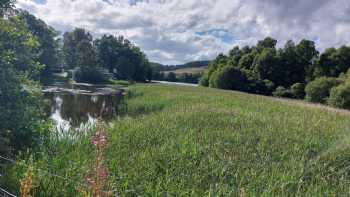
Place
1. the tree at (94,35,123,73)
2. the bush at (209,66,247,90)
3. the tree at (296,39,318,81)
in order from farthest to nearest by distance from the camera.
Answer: the tree at (94,35,123,73), the bush at (209,66,247,90), the tree at (296,39,318,81)

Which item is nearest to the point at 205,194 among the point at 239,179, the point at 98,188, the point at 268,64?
the point at 239,179

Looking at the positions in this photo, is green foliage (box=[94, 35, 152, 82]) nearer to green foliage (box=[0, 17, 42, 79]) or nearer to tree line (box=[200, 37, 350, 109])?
tree line (box=[200, 37, 350, 109])

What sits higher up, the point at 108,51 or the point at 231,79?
the point at 108,51

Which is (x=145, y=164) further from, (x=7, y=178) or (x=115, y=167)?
(x=7, y=178)

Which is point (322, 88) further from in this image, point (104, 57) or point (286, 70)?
point (104, 57)

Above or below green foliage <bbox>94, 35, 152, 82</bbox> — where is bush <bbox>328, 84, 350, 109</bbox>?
below

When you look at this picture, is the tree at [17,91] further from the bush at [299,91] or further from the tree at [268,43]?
the tree at [268,43]

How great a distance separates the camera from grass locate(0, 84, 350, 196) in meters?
5.91

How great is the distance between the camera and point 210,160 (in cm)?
729

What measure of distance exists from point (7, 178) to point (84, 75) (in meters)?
61.0

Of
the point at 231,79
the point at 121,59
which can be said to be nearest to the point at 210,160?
the point at 231,79

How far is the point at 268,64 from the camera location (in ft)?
157

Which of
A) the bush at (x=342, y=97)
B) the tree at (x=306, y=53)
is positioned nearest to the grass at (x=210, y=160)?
the bush at (x=342, y=97)

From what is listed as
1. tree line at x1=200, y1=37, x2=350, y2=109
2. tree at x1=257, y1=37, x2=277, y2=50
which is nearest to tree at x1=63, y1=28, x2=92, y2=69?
tree line at x1=200, y1=37, x2=350, y2=109
